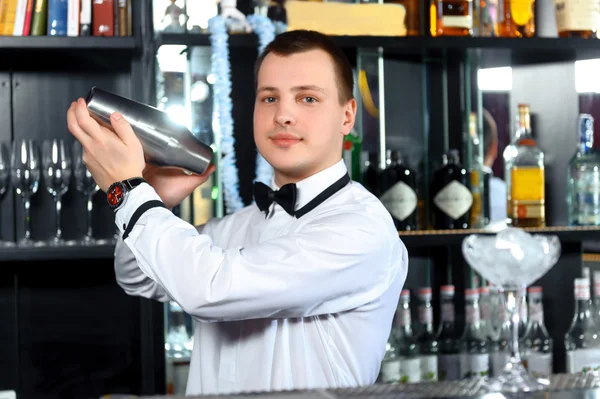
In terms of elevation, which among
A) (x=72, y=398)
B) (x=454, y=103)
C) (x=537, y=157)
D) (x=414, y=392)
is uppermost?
(x=454, y=103)

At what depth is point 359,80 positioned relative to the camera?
2.30m

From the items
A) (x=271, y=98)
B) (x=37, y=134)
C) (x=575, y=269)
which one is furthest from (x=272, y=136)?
(x=575, y=269)

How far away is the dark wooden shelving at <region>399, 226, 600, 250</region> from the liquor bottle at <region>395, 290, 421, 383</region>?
0.47 feet

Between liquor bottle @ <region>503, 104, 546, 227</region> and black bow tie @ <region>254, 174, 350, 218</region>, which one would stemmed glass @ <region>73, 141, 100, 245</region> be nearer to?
black bow tie @ <region>254, 174, 350, 218</region>

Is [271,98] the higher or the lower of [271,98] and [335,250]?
the higher

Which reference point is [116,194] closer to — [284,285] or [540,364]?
[284,285]

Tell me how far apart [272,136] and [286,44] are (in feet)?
0.62

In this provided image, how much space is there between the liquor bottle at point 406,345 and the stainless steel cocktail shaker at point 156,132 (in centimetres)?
81

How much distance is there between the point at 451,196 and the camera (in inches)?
88.9

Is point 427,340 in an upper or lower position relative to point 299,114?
lower

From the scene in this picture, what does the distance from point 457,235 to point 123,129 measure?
42.6 inches

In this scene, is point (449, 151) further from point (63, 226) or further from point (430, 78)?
point (63, 226)

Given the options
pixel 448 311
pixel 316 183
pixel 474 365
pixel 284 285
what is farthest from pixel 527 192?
pixel 284 285

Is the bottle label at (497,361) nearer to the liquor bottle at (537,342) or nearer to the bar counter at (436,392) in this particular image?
the liquor bottle at (537,342)
